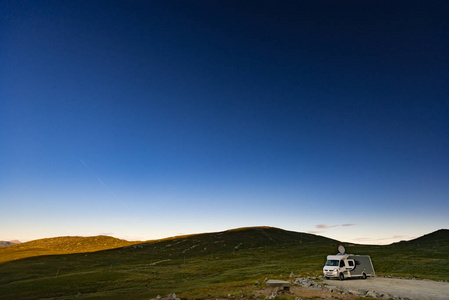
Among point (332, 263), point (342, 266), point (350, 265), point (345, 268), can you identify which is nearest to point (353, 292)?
point (342, 266)

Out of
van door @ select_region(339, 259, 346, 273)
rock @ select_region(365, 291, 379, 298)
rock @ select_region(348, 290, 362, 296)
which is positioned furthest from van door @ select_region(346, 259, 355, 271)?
rock @ select_region(365, 291, 379, 298)

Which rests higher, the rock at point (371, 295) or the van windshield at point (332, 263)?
the van windshield at point (332, 263)

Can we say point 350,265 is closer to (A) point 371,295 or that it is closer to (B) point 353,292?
(B) point 353,292

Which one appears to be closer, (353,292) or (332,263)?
(353,292)

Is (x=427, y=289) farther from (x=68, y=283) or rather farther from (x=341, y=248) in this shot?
(x=68, y=283)

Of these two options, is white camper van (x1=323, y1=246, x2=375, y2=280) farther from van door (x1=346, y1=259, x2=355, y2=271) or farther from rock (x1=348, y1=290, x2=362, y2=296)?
rock (x1=348, y1=290, x2=362, y2=296)

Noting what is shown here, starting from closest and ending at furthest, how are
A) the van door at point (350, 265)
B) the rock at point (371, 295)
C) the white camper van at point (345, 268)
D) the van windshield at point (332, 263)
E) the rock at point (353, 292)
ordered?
the rock at point (371, 295) < the rock at point (353, 292) < the white camper van at point (345, 268) < the van door at point (350, 265) < the van windshield at point (332, 263)

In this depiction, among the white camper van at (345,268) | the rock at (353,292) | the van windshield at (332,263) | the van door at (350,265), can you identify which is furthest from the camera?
the van windshield at (332,263)

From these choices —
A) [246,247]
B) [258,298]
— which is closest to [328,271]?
[258,298]

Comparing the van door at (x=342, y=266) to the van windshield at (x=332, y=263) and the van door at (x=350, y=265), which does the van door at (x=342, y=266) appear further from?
the van windshield at (x=332, y=263)

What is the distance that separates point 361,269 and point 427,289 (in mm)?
9611

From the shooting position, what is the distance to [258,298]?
23359 millimetres

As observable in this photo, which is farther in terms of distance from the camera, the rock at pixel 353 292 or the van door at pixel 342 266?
the van door at pixel 342 266

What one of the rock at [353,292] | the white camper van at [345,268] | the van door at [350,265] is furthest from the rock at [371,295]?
the van door at [350,265]
